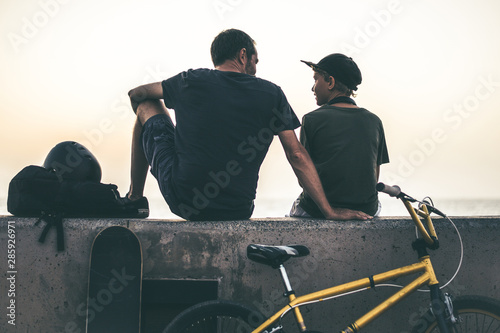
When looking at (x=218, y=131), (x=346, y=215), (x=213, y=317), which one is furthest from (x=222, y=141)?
(x=213, y=317)

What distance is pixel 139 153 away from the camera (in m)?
3.70

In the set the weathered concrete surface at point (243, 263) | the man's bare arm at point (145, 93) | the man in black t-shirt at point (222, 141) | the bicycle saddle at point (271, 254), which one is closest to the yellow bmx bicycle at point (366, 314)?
the bicycle saddle at point (271, 254)

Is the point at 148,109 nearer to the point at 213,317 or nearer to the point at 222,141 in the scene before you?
the point at 222,141

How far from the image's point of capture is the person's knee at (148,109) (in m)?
3.54

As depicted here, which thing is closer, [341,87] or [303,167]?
[303,167]

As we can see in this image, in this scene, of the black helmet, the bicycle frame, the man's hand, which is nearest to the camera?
the bicycle frame

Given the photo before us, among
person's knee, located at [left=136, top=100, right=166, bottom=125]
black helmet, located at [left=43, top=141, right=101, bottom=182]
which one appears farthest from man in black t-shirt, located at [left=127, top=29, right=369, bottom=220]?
black helmet, located at [left=43, top=141, right=101, bottom=182]

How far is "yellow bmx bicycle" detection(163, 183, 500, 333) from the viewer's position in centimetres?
255

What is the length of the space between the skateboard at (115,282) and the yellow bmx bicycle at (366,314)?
0.55 meters

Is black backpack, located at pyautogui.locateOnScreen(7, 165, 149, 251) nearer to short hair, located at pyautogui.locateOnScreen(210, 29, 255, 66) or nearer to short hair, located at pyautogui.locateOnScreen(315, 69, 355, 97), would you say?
short hair, located at pyautogui.locateOnScreen(210, 29, 255, 66)

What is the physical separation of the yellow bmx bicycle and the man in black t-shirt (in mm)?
→ 714

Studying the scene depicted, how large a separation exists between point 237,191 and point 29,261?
57.4 inches

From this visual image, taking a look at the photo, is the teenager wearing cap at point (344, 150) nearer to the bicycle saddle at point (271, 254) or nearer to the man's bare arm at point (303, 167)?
the man's bare arm at point (303, 167)

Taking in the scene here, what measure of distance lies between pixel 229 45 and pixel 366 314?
6.55 feet
